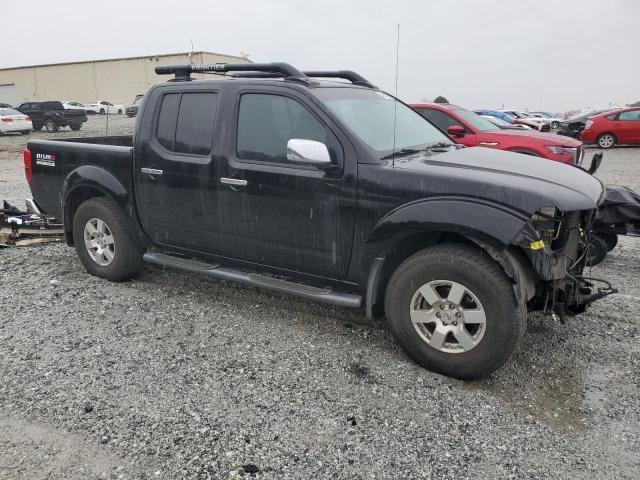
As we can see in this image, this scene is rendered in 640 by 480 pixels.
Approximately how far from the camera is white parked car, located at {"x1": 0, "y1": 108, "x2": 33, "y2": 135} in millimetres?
23612

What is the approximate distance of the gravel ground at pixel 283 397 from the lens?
2619mm

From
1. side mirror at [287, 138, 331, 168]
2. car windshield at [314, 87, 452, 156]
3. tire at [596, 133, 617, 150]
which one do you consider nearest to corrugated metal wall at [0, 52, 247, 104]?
tire at [596, 133, 617, 150]

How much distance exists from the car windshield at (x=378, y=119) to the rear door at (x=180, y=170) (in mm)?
996

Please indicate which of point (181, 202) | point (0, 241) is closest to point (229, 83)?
point (181, 202)

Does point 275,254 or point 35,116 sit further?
point 35,116

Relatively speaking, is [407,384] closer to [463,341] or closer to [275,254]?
[463,341]

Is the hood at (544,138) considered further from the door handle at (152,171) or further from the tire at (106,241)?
the tire at (106,241)

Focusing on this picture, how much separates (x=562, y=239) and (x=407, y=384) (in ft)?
4.35

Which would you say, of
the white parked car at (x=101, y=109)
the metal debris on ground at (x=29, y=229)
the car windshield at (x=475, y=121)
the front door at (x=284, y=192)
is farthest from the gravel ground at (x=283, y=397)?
the white parked car at (x=101, y=109)

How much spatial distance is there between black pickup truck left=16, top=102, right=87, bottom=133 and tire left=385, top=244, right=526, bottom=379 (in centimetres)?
2609

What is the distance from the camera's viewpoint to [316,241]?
3725mm

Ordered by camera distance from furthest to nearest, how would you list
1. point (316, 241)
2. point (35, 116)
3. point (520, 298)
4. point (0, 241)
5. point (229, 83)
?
point (35, 116) < point (0, 241) < point (229, 83) < point (316, 241) < point (520, 298)

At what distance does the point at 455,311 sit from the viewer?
3271 mm

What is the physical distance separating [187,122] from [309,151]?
4.65 ft
